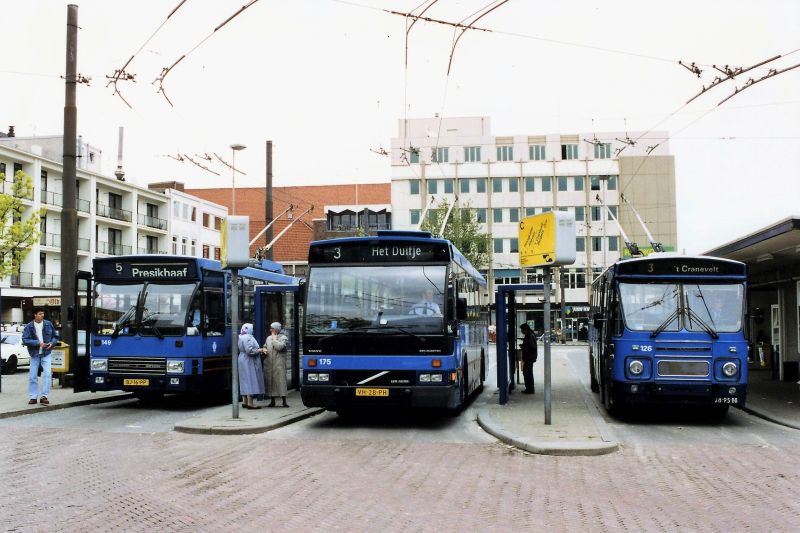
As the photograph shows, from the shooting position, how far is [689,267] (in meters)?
14.4

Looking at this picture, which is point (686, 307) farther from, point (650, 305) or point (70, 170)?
point (70, 170)

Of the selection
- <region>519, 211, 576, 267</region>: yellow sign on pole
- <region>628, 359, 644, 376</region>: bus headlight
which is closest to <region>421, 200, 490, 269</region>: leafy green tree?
<region>519, 211, 576, 267</region>: yellow sign on pole

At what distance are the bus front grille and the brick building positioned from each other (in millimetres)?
58782

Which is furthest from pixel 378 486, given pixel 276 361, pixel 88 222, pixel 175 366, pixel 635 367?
pixel 88 222

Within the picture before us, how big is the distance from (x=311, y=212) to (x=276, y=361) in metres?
73.0

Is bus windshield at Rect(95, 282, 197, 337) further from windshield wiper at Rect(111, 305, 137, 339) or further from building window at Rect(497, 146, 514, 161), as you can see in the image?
building window at Rect(497, 146, 514, 161)

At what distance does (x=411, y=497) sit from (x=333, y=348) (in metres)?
5.14

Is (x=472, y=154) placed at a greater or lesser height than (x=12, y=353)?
greater

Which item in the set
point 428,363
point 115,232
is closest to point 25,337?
point 428,363

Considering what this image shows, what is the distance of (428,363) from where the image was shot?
12977 mm

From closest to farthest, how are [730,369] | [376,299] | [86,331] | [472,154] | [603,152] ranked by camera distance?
[376,299], [730,369], [86,331], [603,152], [472,154]

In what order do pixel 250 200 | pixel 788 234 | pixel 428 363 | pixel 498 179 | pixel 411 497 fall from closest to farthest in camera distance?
pixel 411 497 < pixel 428 363 < pixel 788 234 < pixel 498 179 < pixel 250 200

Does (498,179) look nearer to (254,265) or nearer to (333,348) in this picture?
(254,265)

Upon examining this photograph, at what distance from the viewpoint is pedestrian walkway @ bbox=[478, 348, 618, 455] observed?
11.4 m
